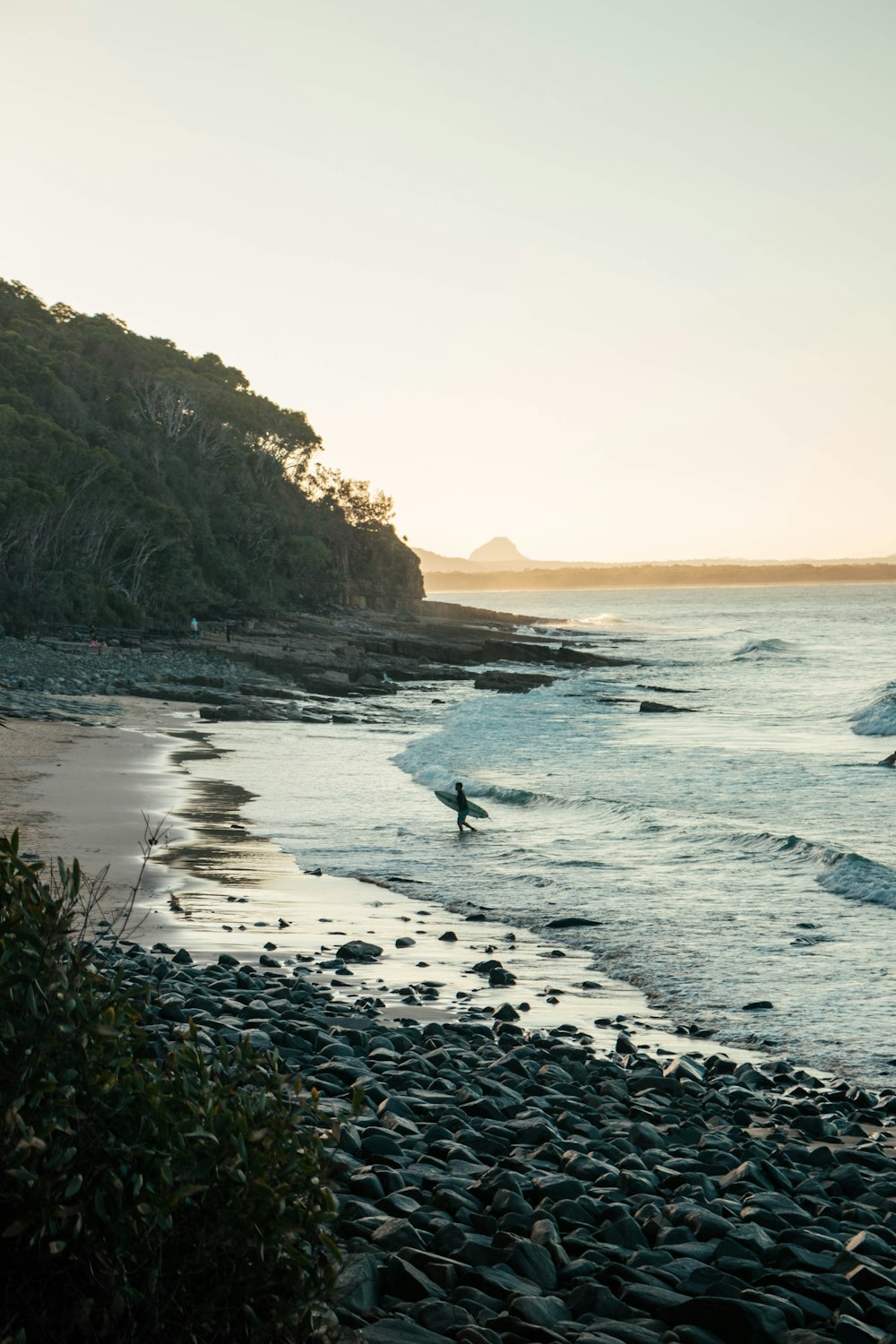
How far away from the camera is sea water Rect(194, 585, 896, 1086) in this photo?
9953 mm

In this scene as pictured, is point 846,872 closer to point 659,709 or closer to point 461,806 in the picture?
point 461,806

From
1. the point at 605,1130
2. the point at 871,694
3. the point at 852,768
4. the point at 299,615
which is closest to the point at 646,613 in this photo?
the point at 299,615

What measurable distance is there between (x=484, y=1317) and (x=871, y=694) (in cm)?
4313

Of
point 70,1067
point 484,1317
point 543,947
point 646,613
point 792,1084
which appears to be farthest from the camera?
point 646,613

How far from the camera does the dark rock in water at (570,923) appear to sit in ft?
39.1

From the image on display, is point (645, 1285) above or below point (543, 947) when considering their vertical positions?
above

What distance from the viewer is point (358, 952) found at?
33.6 ft

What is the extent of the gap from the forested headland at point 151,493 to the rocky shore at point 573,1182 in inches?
1852

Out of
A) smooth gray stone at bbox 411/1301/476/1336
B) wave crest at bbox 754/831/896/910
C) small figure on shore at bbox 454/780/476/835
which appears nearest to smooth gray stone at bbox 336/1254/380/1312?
smooth gray stone at bbox 411/1301/476/1336

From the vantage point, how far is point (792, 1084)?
7484 millimetres

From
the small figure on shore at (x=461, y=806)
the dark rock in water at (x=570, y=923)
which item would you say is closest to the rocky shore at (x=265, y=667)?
the small figure on shore at (x=461, y=806)

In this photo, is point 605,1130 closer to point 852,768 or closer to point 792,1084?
point 792,1084

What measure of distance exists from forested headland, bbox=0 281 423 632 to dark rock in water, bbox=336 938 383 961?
43.8m

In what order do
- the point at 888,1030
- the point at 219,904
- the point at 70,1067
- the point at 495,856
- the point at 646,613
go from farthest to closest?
1. the point at 646,613
2. the point at 495,856
3. the point at 219,904
4. the point at 888,1030
5. the point at 70,1067
